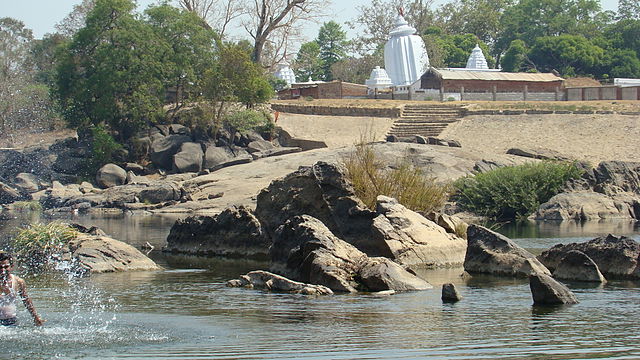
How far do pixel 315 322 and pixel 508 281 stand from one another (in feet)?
18.0

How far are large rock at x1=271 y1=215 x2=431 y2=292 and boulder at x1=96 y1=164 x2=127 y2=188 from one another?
30650mm

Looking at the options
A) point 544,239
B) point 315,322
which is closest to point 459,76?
point 544,239

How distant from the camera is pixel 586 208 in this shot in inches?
1409

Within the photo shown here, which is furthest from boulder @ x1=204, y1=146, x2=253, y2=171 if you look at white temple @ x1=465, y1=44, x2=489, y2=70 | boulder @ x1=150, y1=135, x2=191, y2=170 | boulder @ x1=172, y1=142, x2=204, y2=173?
white temple @ x1=465, y1=44, x2=489, y2=70

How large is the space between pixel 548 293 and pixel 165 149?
39129 mm

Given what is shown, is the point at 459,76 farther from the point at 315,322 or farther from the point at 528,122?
the point at 315,322

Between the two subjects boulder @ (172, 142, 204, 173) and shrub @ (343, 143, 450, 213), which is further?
boulder @ (172, 142, 204, 173)

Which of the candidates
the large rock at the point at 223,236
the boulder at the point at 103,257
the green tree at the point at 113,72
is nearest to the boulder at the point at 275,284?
the boulder at the point at 103,257

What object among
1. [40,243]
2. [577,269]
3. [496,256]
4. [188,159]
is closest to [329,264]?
[496,256]

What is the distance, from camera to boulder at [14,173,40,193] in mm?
48562

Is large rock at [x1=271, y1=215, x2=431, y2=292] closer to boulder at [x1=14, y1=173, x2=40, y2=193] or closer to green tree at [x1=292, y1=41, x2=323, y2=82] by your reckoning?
boulder at [x1=14, y1=173, x2=40, y2=193]

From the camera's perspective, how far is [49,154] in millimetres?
53906

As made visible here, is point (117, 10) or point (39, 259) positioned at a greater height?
point (117, 10)

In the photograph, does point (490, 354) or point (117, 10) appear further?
point (117, 10)
